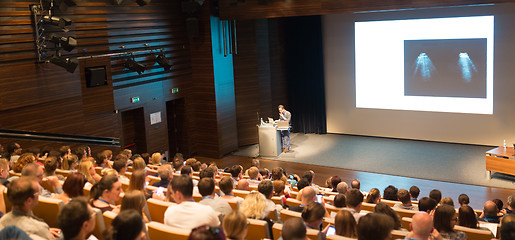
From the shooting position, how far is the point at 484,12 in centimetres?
1160

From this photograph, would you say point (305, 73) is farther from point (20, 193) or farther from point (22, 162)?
point (20, 193)

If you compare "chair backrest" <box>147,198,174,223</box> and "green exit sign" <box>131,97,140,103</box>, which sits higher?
"green exit sign" <box>131,97,140,103</box>

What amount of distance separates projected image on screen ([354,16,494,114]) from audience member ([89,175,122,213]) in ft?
32.1

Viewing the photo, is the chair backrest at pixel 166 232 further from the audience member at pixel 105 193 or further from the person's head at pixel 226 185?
the person's head at pixel 226 185

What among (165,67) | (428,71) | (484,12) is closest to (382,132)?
(428,71)

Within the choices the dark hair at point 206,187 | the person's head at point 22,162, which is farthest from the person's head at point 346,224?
the person's head at point 22,162

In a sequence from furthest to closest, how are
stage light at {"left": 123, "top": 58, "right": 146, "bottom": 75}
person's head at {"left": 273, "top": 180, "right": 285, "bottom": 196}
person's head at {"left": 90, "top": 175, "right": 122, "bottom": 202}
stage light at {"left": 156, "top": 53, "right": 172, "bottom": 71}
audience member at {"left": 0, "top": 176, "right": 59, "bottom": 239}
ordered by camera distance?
stage light at {"left": 156, "top": 53, "right": 172, "bottom": 71}
stage light at {"left": 123, "top": 58, "right": 146, "bottom": 75}
person's head at {"left": 273, "top": 180, "right": 285, "bottom": 196}
person's head at {"left": 90, "top": 175, "right": 122, "bottom": 202}
audience member at {"left": 0, "top": 176, "right": 59, "bottom": 239}

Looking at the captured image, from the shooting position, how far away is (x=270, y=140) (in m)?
12.4

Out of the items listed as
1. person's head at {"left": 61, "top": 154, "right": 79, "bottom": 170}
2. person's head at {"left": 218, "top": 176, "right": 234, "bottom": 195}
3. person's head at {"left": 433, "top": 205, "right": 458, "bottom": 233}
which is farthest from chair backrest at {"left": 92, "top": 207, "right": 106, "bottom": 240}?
person's head at {"left": 61, "top": 154, "right": 79, "bottom": 170}

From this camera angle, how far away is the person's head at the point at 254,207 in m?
4.54

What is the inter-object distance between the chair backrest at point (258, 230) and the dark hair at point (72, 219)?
1.43 m

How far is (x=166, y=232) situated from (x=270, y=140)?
343 inches

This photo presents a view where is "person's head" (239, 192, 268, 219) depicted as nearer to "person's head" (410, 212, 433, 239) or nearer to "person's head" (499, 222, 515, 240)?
"person's head" (410, 212, 433, 239)

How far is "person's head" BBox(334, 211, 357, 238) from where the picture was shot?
159 inches
